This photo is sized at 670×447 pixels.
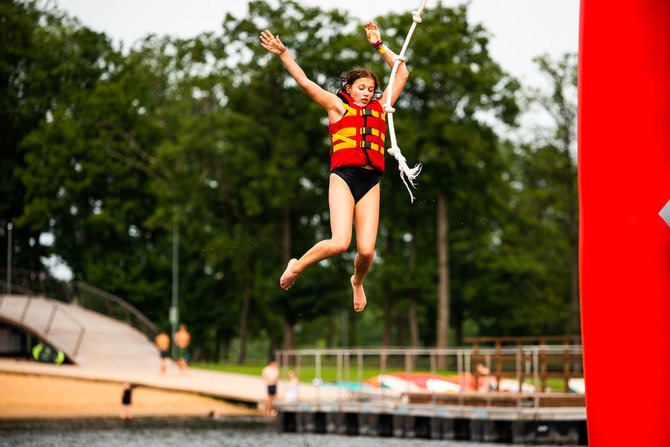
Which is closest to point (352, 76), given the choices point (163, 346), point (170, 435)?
point (170, 435)

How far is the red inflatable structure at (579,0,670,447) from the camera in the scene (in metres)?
7.02

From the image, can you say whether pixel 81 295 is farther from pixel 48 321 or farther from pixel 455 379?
pixel 455 379

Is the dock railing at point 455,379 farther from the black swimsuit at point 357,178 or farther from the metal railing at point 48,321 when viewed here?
the black swimsuit at point 357,178

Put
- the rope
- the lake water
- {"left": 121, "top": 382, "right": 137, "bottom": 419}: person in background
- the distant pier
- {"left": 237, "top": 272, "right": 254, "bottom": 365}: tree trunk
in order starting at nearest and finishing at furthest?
the rope < the distant pier < the lake water < {"left": 121, "top": 382, "right": 137, "bottom": 419}: person in background < {"left": 237, "top": 272, "right": 254, "bottom": 365}: tree trunk

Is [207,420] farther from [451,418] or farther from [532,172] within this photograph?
[532,172]

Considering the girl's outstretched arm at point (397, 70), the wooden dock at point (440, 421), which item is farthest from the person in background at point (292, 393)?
the girl's outstretched arm at point (397, 70)

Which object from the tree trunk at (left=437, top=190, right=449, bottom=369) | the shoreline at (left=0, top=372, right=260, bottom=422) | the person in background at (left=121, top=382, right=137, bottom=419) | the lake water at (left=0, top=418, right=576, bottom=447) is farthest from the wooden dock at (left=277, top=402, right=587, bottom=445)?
the tree trunk at (left=437, top=190, right=449, bottom=369)

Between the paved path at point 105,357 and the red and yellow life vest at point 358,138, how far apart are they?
3678 centimetres

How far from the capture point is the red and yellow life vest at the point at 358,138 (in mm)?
6359

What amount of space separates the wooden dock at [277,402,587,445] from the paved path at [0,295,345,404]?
4675 mm

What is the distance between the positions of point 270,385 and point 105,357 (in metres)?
13.3

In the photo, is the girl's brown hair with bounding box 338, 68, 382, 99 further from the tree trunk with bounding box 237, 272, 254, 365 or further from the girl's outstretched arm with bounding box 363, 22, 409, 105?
the tree trunk with bounding box 237, 272, 254, 365

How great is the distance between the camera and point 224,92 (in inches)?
2307

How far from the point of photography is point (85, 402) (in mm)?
44312
